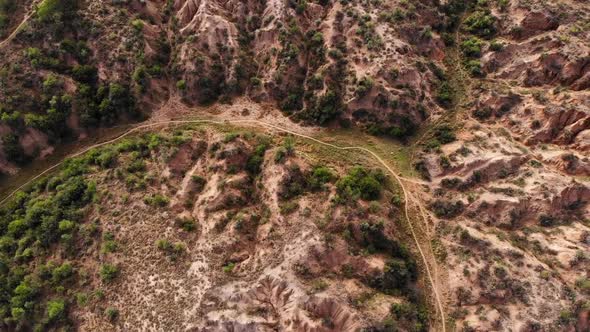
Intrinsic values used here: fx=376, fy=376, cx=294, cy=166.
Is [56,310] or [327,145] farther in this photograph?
[327,145]

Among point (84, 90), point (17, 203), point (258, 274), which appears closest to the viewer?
point (258, 274)

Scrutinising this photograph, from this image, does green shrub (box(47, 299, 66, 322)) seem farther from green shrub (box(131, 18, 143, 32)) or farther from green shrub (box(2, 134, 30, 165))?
green shrub (box(131, 18, 143, 32))

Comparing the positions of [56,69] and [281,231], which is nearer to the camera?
[281,231]

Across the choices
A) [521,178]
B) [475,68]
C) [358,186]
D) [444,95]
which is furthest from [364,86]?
[521,178]

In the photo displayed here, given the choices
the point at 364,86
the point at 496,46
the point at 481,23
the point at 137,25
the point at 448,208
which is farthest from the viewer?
the point at 481,23

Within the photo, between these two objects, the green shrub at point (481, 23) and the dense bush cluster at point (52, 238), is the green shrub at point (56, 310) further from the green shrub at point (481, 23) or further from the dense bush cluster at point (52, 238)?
the green shrub at point (481, 23)

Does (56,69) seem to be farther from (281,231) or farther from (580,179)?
(580,179)

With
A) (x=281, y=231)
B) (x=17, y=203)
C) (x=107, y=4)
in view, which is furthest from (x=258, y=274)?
(x=107, y=4)

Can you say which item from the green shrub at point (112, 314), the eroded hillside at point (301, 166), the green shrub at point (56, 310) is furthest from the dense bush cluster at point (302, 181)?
the green shrub at point (56, 310)

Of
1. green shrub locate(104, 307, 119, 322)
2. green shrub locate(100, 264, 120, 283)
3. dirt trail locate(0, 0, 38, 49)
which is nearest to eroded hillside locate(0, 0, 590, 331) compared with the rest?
green shrub locate(104, 307, 119, 322)

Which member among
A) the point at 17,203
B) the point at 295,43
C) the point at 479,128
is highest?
the point at 295,43

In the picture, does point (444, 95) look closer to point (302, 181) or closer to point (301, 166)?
point (301, 166)
